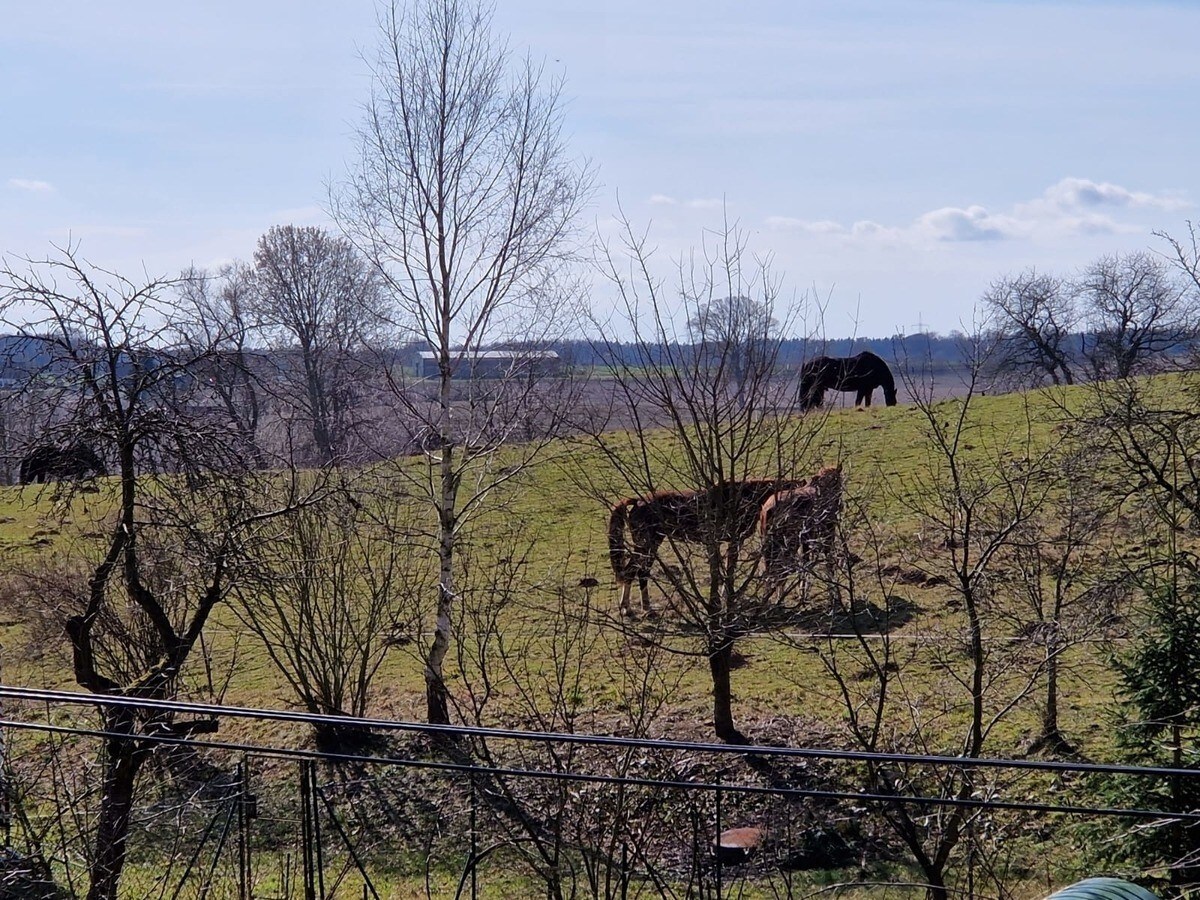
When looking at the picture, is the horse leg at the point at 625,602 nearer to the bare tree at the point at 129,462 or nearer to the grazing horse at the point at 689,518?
the grazing horse at the point at 689,518

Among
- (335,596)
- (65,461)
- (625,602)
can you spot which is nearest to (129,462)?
(65,461)

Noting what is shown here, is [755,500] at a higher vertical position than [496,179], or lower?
lower

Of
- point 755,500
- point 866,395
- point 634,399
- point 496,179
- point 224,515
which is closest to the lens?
point 224,515

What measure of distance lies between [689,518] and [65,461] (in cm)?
641

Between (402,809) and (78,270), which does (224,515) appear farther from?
(402,809)

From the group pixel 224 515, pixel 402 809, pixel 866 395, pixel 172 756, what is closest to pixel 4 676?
pixel 172 756

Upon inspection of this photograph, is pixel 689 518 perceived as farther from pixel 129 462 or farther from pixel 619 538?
pixel 129 462

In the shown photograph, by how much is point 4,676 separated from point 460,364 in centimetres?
807

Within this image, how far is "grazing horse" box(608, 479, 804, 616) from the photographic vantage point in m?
11.4

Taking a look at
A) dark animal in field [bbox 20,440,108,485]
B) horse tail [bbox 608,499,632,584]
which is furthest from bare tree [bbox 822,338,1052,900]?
dark animal in field [bbox 20,440,108,485]

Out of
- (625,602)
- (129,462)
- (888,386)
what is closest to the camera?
(129,462)

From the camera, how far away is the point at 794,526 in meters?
11.9

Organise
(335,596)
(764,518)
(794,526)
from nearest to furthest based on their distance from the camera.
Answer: (794,526) → (764,518) → (335,596)

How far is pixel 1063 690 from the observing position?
1352 cm
